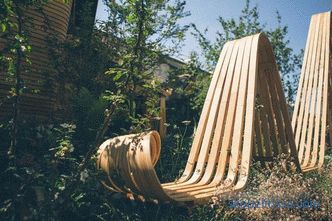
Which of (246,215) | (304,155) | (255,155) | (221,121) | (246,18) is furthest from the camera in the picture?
(246,18)

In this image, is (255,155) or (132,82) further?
(255,155)

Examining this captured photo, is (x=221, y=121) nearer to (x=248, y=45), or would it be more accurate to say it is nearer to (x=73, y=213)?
(x=248, y=45)

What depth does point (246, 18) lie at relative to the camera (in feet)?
34.6

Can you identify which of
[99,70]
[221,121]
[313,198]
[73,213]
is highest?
[99,70]

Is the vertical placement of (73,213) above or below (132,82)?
below

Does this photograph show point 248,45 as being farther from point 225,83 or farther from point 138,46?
point 138,46

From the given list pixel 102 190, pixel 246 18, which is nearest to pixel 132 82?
pixel 102 190

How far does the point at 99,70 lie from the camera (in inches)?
230

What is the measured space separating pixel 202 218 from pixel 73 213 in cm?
117

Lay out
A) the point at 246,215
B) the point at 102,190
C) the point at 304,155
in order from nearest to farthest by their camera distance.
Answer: the point at 246,215 < the point at 102,190 < the point at 304,155

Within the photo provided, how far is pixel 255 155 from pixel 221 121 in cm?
110

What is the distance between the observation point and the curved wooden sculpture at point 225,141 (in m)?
2.83

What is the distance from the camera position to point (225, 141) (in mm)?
3873

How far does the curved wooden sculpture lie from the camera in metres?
2.83
